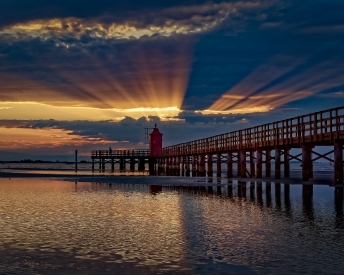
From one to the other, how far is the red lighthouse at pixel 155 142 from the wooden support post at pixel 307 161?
164ft

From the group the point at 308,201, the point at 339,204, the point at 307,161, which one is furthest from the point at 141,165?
the point at 339,204

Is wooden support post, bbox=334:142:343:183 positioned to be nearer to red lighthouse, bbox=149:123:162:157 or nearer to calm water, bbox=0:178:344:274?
calm water, bbox=0:178:344:274

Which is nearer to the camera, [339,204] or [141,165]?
[339,204]

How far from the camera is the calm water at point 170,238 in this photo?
8531 millimetres

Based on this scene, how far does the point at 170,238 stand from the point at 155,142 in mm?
69679

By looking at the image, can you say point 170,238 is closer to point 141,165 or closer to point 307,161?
point 307,161

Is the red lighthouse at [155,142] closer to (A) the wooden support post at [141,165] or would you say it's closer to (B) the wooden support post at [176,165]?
(A) the wooden support post at [141,165]

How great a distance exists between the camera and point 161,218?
48.3 feet

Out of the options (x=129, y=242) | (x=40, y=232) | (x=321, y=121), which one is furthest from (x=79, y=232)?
(x=321, y=121)

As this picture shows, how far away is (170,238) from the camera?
11.3m

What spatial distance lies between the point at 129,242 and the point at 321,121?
65.3 feet

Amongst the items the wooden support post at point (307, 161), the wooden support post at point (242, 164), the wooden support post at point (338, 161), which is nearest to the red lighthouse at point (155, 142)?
the wooden support post at point (242, 164)

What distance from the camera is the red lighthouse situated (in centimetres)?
8031

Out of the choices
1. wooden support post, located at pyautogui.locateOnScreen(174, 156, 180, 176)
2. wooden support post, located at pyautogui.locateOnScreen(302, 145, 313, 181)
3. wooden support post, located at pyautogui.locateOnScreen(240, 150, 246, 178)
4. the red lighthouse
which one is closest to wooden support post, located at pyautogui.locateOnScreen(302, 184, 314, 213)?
wooden support post, located at pyautogui.locateOnScreen(302, 145, 313, 181)
